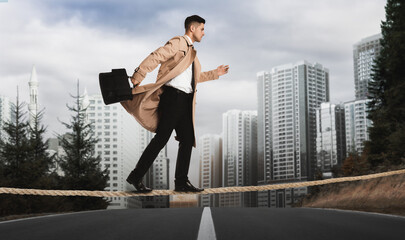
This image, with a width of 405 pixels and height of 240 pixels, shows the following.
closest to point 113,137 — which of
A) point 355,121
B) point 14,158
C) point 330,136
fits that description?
point 330,136

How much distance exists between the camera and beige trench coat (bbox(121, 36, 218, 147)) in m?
6.18

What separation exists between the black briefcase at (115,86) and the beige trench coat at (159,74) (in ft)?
0.45

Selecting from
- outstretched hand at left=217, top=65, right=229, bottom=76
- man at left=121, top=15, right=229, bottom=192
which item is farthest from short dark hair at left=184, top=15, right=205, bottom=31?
outstretched hand at left=217, top=65, right=229, bottom=76

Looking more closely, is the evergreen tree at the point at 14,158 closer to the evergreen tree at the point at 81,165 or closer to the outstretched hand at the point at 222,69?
the evergreen tree at the point at 81,165

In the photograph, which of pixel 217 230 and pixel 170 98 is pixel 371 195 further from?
pixel 217 230

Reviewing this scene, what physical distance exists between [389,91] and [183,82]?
25.2 metres

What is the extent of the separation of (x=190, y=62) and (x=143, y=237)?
2359mm

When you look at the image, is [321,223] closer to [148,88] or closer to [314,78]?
[148,88]

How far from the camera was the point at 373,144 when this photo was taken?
106ft

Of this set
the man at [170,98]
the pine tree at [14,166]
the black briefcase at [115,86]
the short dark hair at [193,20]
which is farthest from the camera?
the pine tree at [14,166]

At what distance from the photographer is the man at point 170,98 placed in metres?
6.31

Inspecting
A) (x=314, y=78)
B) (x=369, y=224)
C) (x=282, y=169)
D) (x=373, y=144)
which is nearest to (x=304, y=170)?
(x=282, y=169)

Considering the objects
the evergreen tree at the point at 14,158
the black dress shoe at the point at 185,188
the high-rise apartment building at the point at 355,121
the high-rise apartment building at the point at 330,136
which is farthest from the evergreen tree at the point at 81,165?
the high-rise apartment building at the point at 330,136

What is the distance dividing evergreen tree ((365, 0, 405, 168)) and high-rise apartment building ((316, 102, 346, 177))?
5485 inches
